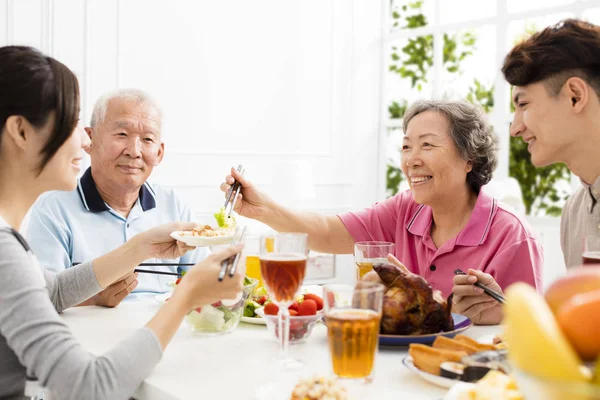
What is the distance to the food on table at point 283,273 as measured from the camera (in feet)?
4.22

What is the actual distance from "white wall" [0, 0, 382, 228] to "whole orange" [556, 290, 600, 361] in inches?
165

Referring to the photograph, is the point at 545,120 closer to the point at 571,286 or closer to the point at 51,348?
the point at 571,286

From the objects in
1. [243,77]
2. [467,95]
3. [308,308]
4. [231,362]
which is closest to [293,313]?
[308,308]

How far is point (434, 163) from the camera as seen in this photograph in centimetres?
234

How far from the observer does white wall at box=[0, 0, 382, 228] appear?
173 inches

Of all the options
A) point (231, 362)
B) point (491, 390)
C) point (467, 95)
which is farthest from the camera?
point (467, 95)

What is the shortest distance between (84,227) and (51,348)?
1466 mm

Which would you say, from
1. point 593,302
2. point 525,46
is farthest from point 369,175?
point 593,302

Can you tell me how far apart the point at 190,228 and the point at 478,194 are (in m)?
1.19

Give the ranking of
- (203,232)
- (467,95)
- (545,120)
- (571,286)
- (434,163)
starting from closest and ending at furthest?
(571,286), (203,232), (545,120), (434,163), (467,95)

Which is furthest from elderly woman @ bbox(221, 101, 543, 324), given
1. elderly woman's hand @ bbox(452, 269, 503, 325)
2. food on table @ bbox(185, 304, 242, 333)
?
food on table @ bbox(185, 304, 242, 333)

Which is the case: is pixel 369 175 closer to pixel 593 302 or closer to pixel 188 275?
pixel 188 275

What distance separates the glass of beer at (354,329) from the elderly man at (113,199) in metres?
1.46

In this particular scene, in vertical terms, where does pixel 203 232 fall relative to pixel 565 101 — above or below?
below
